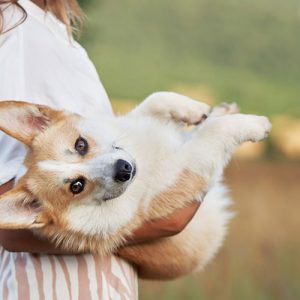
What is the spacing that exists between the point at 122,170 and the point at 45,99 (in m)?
0.31

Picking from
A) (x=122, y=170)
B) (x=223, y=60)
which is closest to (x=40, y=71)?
(x=122, y=170)

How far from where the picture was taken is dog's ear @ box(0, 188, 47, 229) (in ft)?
7.16

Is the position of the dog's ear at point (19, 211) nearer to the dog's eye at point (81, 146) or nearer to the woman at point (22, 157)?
the woman at point (22, 157)

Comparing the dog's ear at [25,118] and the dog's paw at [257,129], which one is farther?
the dog's paw at [257,129]

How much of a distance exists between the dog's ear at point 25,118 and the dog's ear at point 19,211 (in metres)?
0.17

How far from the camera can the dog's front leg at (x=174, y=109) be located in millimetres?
2607

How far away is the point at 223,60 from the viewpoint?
288 inches

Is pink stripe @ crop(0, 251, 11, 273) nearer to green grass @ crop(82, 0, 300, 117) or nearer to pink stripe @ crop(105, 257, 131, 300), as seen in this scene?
pink stripe @ crop(105, 257, 131, 300)

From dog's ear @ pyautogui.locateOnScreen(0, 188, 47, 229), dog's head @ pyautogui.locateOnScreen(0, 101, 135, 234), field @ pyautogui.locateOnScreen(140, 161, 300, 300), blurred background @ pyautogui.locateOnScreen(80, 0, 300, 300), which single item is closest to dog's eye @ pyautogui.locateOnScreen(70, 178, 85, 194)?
dog's head @ pyautogui.locateOnScreen(0, 101, 135, 234)

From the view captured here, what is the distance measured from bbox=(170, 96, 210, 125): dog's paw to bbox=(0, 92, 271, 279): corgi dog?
0.08 m

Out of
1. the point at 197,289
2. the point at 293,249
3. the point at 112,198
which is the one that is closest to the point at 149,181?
the point at 112,198

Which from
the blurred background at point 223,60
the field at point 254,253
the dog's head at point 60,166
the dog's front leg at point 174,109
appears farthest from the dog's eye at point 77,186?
the blurred background at point 223,60

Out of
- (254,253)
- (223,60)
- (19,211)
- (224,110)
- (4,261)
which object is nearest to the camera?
(19,211)

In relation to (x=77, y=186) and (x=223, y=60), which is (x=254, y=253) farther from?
(x=77, y=186)
